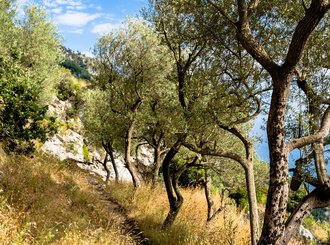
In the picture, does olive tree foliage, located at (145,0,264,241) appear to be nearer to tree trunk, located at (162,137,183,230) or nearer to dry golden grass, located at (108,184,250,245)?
tree trunk, located at (162,137,183,230)

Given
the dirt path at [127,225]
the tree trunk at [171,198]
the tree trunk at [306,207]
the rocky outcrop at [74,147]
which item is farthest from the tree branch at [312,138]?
the rocky outcrop at [74,147]

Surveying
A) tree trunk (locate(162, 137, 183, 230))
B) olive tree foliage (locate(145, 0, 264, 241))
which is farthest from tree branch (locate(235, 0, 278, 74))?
tree trunk (locate(162, 137, 183, 230))

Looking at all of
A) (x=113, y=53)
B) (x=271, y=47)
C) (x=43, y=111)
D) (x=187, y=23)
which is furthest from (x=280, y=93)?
(x=113, y=53)

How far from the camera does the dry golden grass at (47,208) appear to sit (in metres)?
8.41

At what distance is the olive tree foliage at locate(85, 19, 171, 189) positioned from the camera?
19281 millimetres

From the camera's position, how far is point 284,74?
6766 millimetres

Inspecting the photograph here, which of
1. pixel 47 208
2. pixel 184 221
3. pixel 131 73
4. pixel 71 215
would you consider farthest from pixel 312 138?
pixel 131 73

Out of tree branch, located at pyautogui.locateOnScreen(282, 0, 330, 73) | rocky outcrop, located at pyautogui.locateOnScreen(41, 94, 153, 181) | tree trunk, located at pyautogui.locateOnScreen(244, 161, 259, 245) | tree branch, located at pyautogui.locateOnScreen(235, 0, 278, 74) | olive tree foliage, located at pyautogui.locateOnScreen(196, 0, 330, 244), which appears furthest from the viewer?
rocky outcrop, located at pyautogui.locateOnScreen(41, 94, 153, 181)

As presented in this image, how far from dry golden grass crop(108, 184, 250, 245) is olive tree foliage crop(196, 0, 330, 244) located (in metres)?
2.40

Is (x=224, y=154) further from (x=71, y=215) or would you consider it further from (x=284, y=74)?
(x=71, y=215)

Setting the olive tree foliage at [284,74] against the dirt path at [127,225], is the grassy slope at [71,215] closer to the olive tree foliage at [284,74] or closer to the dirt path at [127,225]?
the dirt path at [127,225]

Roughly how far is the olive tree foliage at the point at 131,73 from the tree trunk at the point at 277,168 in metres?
11.7

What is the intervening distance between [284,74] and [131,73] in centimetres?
1503

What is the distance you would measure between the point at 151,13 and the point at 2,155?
913cm
